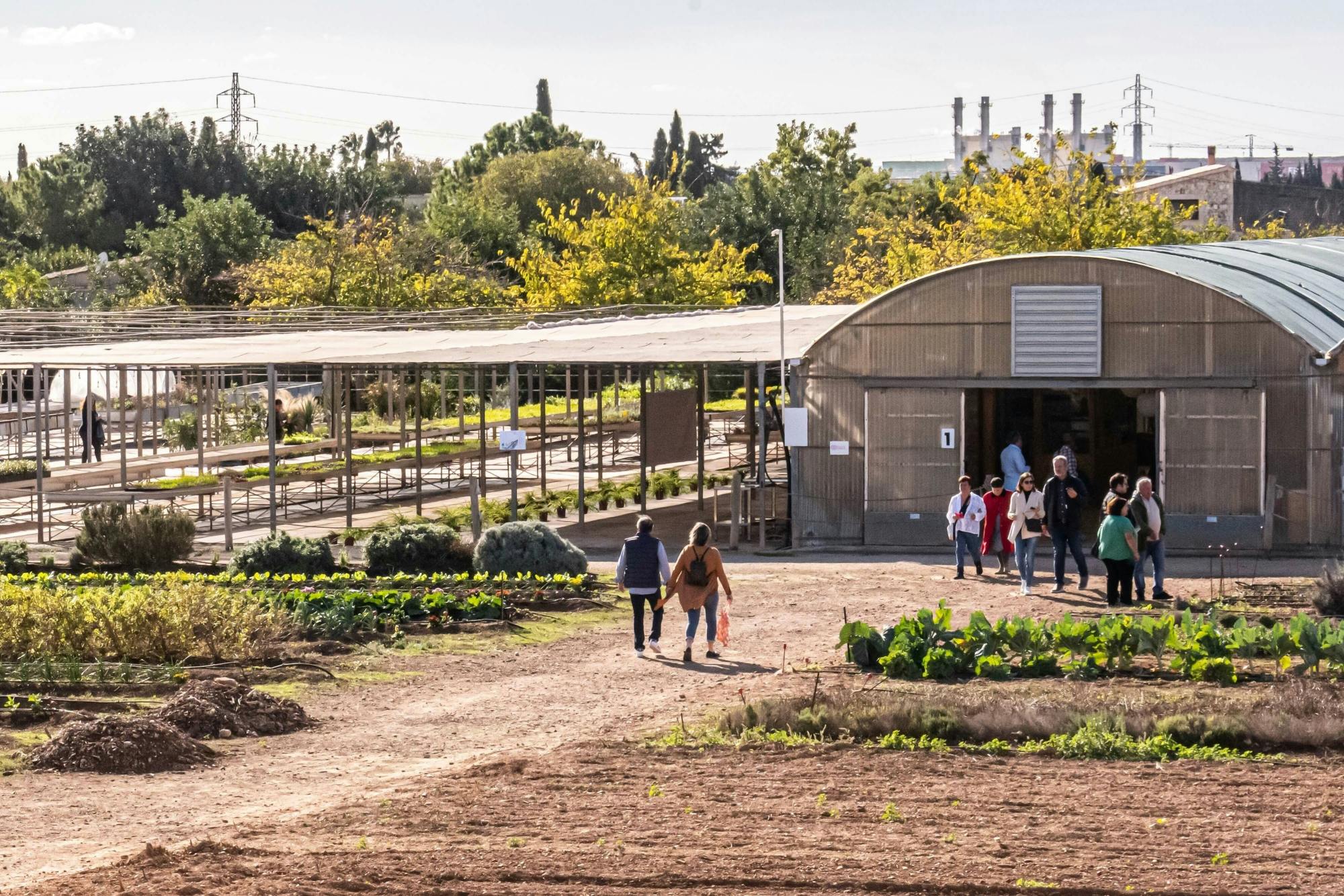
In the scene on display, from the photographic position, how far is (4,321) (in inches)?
1393

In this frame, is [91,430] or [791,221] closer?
[91,430]

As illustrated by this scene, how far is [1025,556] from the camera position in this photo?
63.2 ft

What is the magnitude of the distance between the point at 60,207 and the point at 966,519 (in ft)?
250

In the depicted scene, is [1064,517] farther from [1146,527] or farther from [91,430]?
[91,430]

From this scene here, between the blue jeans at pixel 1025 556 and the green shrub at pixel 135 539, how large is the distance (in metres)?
10.4

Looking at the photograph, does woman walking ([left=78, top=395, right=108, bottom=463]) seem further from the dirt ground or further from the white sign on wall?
the dirt ground

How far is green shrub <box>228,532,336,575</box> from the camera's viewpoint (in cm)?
2003

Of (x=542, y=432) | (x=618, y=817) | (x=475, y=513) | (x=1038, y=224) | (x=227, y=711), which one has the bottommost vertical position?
(x=618, y=817)

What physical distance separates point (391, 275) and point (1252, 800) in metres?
43.7

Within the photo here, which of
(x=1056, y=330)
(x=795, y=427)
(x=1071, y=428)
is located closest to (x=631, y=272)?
(x=1071, y=428)

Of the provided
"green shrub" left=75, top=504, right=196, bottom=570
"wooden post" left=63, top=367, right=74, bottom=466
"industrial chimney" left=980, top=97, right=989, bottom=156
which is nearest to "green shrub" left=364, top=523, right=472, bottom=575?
"green shrub" left=75, top=504, right=196, bottom=570

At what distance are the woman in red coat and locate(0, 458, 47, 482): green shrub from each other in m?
18.8

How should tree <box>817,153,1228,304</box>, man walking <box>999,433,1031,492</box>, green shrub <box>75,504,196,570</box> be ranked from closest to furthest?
green shrub <box>75,504,196,570</box> → man walking <box>999,433,1031,492</box> → tree <box>817,153,1228,304</box>

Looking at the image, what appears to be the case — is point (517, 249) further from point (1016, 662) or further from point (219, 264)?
point (1016, 662)
